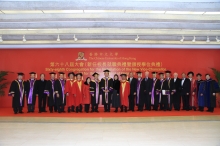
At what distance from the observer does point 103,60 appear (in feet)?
32.9

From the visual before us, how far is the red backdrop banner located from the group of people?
Result: 4.34ft

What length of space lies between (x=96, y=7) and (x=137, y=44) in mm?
4328

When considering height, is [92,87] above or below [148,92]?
above

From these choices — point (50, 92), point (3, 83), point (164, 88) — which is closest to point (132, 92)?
point (164, 88)

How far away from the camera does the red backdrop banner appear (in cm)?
996

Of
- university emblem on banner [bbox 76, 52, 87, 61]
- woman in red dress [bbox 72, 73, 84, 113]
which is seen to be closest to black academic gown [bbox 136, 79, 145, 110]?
woman in red dress [bbox 72, 73, 84, 113]

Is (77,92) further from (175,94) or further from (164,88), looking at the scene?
(175,94)

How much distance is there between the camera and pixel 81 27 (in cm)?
762

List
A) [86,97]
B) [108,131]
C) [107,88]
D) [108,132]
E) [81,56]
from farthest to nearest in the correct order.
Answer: [81,56], [107,88], [86,97], [108,131], [108,132]

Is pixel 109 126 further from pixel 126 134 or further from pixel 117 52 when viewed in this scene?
pixel 117 52

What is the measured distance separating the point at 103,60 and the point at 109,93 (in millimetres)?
2147

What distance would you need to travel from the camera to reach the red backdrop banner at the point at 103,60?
996cm

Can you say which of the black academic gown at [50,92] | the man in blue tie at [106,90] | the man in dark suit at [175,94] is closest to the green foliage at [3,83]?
the black academic gown at [50,92]

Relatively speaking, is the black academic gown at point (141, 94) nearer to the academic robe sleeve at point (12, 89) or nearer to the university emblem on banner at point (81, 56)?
the university emblem on banner at point (81, 56)
